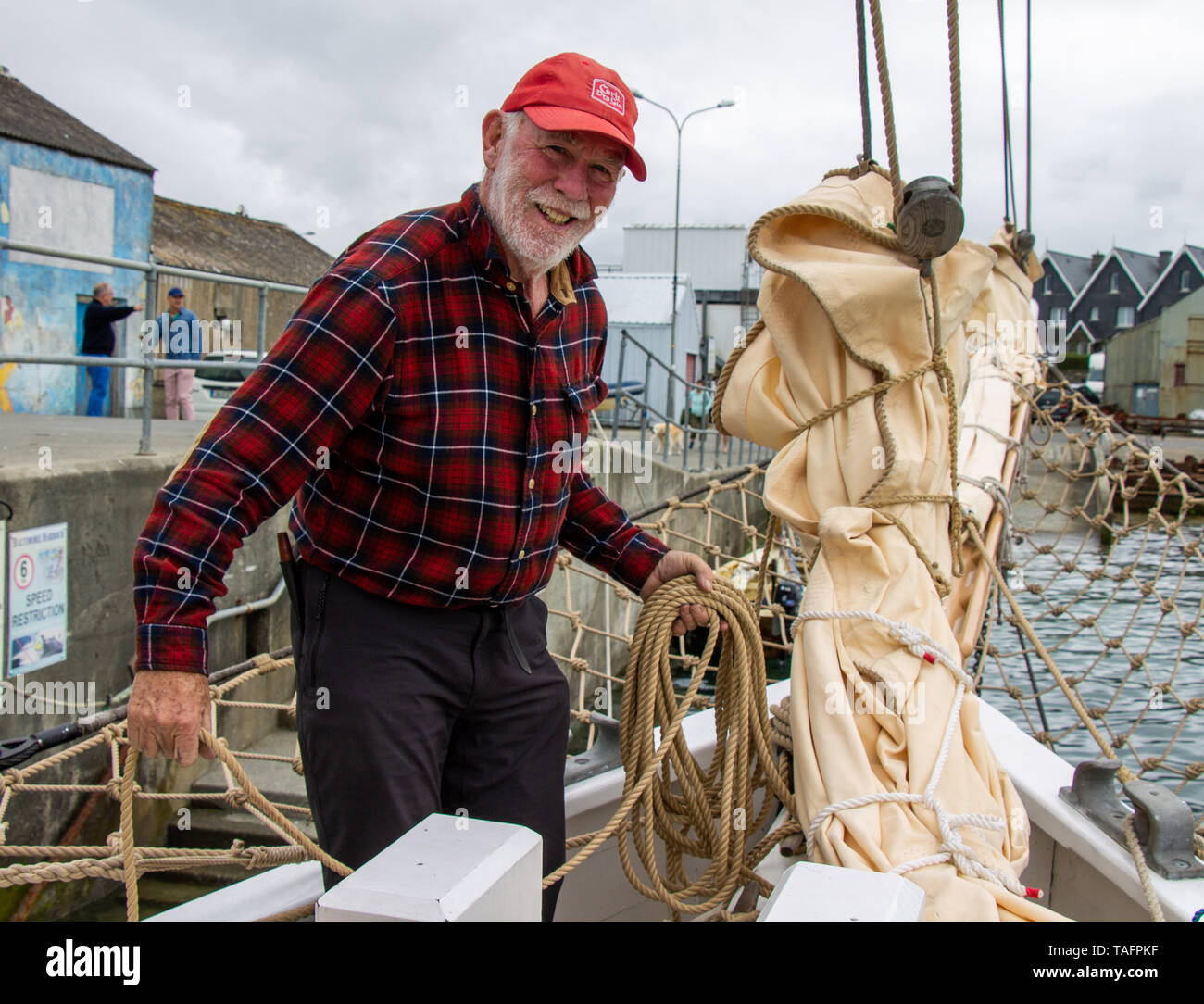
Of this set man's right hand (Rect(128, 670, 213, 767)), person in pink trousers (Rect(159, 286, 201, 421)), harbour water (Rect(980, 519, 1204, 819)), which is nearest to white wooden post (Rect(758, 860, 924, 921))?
man's right hand (Rect(128, 670, 213, 767))

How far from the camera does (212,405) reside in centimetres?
1045

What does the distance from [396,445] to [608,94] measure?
0.74 m

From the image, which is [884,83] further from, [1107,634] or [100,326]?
[1107,634]

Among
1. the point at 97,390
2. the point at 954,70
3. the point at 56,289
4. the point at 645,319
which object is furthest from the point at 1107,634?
the point at 645,319

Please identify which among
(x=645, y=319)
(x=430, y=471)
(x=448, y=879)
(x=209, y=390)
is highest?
(x=645, y=319)

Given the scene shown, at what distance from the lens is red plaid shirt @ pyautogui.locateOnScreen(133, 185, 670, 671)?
1.48 meters

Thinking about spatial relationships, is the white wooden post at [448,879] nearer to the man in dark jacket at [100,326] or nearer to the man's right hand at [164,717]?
the man's right hand at [164,717]

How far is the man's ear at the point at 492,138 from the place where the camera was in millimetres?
1834

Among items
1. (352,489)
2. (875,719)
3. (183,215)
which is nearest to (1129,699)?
(875,719)

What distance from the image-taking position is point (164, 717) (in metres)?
1.43

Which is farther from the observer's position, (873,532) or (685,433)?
(685,433)

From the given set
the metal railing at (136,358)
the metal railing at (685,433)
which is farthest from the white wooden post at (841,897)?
the metal railing at (685,433)

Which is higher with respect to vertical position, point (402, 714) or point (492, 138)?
point (492, 138)

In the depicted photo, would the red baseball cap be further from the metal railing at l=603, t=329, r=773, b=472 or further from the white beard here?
the metal railing at l=603, t=329, r=773, b=472
